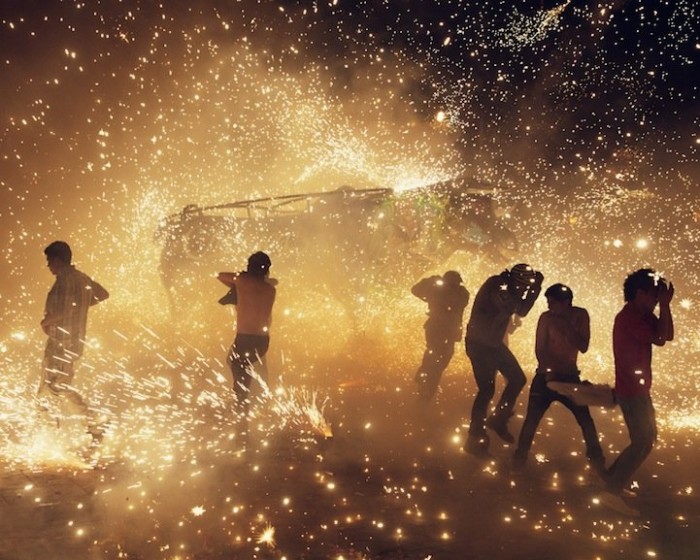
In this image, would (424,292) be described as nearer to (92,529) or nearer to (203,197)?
(92,529)

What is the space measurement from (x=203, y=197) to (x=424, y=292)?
14576 mm

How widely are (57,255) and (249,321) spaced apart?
2007mm

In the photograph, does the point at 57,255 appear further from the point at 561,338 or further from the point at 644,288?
the point at 644,288

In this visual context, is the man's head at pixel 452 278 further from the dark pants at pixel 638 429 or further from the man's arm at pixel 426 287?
the dark pants at pixel 638 429

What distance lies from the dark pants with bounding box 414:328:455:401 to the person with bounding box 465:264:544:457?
1.49m

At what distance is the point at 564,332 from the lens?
4453 millimetres

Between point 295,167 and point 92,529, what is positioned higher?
point 295,167

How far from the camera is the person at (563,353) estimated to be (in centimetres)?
443

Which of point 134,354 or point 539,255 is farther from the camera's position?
point 539,255

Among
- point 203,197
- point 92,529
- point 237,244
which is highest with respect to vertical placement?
point 203,197

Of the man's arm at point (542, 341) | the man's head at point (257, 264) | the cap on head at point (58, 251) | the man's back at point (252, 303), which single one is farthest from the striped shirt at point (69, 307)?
the man's arm at point (542, 341)

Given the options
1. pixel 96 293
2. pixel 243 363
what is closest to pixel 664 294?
pixel 243 363

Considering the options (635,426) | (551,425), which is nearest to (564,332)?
(635,426)

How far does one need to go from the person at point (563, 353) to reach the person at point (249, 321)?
2.73m
